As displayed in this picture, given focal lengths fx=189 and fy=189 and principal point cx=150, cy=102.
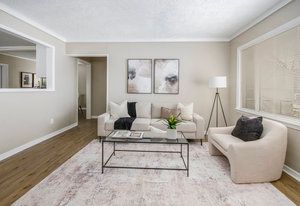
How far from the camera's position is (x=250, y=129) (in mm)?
2820

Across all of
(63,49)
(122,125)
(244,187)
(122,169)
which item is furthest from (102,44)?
(244,187)

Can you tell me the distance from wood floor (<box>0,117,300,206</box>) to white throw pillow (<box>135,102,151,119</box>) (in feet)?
4.32

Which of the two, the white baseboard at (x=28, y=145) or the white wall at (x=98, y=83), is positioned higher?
the white wall at (x=98, y=83)

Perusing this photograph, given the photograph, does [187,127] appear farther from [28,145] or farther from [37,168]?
[28,145]

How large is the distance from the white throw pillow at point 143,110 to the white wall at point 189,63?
0.41 metres

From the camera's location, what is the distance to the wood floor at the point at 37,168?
2.20 m

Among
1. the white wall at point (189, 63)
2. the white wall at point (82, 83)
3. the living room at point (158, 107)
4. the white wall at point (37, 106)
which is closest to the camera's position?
the living room at point (158, 107)

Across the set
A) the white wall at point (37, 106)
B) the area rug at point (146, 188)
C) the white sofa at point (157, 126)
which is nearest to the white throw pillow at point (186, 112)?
the white sofa at point (157, 126)

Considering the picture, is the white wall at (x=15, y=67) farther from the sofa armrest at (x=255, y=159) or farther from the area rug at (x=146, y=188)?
the sofa armrest at (x=255, y=159)

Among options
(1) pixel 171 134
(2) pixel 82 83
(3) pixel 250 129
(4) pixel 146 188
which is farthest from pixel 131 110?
(2) pixel 82 83

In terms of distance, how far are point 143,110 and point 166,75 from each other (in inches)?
46.4

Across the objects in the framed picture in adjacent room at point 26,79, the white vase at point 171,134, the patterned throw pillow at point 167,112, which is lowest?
the white vase at point 171,134

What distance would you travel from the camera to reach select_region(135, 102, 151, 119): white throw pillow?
4.77m

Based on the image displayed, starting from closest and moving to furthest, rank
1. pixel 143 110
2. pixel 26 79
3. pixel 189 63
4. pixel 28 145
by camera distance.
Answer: pixel 28 145 < pixel 143 110 < pixel 189 63 < pixel 26 79
